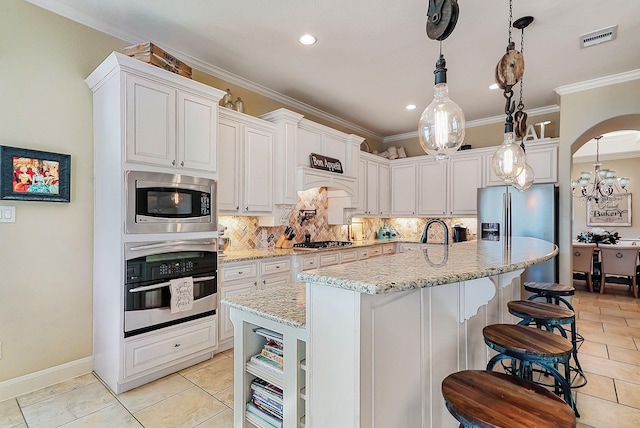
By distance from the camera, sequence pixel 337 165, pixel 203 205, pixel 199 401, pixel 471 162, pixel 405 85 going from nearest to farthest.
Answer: pixel 199 401 < pixel 203 205 < pixel 405 85 < pixel 337 165 < pixel 471 162

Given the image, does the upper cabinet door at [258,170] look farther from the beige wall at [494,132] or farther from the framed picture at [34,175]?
the beige wall at [494,132]

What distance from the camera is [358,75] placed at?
356 centimetres

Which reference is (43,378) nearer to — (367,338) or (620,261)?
(367,338)

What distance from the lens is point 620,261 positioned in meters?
5.27

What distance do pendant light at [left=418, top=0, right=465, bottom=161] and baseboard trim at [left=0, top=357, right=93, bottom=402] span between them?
3.07 meters

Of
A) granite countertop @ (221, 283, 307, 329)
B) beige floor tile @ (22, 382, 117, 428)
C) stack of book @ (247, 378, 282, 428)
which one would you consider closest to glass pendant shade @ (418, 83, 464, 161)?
granite countertop @ (221, 283, 307, 329)

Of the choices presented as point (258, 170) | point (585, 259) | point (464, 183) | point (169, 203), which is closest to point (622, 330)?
point (585, 259)

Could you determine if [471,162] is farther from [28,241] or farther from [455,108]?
[28,241]

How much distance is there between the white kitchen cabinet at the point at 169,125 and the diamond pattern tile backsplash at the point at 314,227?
1.04 m

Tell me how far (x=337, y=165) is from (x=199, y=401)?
3255 millimetres

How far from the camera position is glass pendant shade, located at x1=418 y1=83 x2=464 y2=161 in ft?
5.32

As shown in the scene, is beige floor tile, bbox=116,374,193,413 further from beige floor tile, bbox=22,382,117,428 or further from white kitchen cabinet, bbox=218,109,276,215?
white kitchen cabinet, bbox=218,109,276,215

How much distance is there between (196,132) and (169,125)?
0.76ft

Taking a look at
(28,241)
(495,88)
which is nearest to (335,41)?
(495,88)
